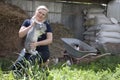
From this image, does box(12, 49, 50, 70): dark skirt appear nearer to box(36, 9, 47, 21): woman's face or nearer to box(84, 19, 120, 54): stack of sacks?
box(36, 9, 47, 21): woman's face

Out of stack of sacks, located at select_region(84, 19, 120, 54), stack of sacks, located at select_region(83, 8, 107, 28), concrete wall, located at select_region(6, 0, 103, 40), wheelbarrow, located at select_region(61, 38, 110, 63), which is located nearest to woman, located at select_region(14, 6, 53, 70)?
wheelbarrow, located at select_region(61, 38, 110, 63)

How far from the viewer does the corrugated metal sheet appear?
1173cm

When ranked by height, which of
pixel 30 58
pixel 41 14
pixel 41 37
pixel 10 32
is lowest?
pixel 10 32

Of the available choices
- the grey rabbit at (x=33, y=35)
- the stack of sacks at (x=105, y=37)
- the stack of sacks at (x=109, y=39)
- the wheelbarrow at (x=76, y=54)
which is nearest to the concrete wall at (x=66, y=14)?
the stack of sacks at (x=105, y=37)

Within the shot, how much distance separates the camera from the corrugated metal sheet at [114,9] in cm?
1173

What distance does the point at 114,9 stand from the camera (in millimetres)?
11812

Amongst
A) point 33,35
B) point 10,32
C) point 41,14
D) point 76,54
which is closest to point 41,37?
point 33,35

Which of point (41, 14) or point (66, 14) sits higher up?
point (41, 14)

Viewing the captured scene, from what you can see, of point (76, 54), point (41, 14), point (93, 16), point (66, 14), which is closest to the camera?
point (41, 14)

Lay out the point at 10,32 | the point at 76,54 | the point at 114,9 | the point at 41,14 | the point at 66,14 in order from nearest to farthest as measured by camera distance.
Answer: the point at 41,14 → the point at 76,54 → the point at 10,32 → the point at 66,14 → the point at 114,9

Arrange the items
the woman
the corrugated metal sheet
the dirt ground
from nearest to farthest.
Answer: the woman < the dirt ground < the corrugated metal sheet

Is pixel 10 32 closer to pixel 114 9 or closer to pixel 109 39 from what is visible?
pixel 109 39

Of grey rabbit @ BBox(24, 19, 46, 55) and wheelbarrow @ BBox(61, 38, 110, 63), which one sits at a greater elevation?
grey rabbit @ BBox(24, 19, 46, 55)

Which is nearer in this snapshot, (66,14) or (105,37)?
(105,37)
